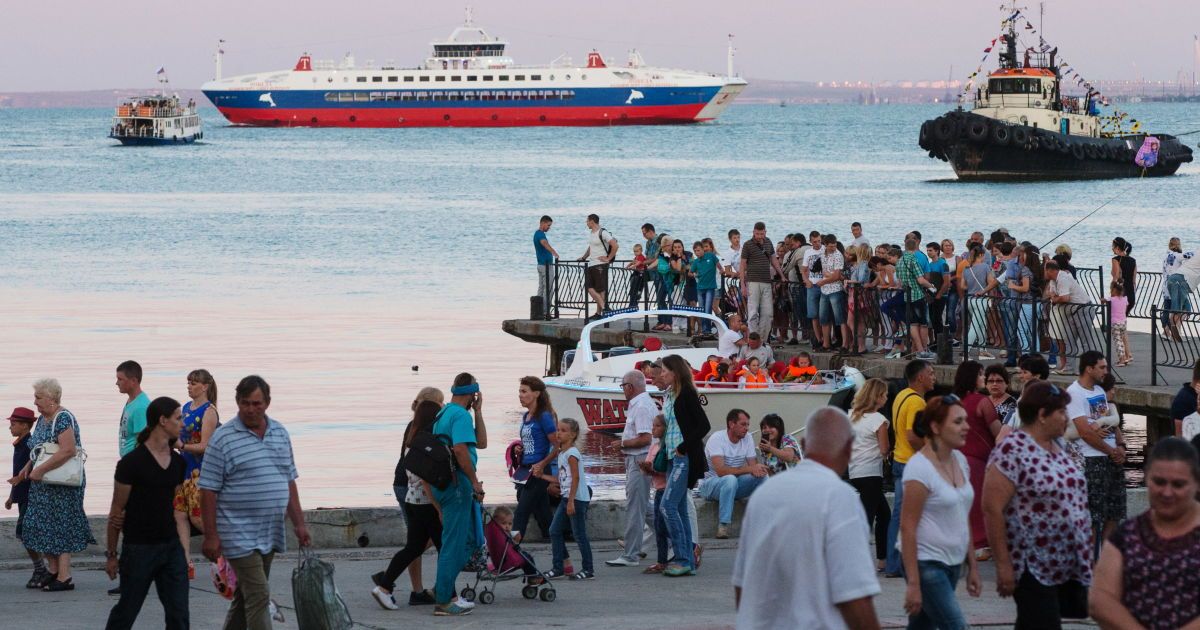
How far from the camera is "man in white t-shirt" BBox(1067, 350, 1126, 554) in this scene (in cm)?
957

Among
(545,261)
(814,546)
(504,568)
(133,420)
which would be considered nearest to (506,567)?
(504,568)

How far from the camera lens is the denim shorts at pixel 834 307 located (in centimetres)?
1917

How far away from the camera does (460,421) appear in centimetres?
913

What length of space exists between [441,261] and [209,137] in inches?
4752

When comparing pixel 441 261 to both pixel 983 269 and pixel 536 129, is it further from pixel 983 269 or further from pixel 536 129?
pixel 536 129

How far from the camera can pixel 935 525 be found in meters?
6.77

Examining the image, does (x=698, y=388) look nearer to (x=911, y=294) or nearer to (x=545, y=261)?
(x=911, y=294)

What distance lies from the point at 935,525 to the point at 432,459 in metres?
3.19

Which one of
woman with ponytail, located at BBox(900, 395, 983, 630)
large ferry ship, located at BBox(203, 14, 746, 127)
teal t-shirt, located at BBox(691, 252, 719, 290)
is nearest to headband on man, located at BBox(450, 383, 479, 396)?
woman with ponytail, located at BBox(900, 395, 983, 630)

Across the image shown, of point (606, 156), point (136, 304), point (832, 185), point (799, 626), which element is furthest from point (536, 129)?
point (799, 626)

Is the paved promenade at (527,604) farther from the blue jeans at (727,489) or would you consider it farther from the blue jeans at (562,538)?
the blue jeans at (727,489)

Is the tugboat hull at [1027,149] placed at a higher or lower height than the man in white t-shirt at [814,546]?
higher

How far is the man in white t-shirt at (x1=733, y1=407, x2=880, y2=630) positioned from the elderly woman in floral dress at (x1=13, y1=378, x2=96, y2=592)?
5.35m

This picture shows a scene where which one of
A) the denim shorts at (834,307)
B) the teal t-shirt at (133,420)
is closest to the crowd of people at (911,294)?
the denim shorts at (834,307)
